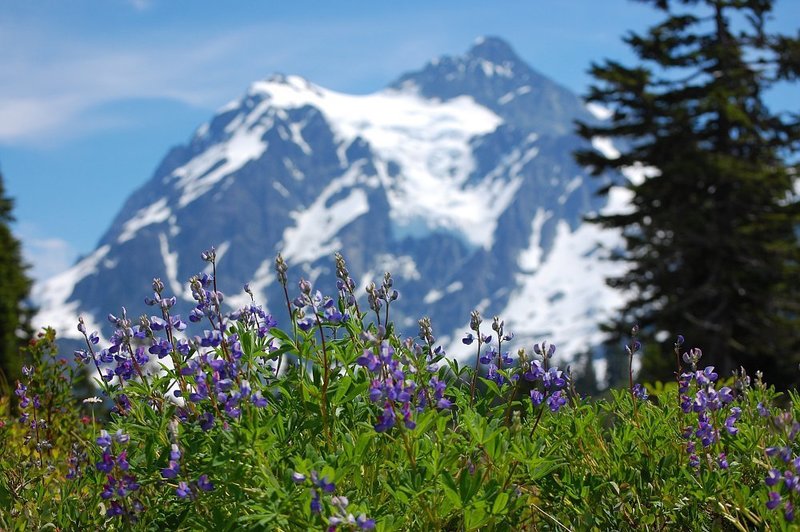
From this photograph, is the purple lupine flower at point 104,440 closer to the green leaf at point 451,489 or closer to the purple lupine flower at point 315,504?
the purple lupine flower at point 315,504

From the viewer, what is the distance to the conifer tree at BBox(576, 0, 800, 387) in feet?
78.6

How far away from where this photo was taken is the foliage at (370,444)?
2.98m

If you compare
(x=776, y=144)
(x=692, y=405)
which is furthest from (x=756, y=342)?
(x=692, y=405)

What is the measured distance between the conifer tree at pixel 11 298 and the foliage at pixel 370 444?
823 inches

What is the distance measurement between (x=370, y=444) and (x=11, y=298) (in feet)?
114

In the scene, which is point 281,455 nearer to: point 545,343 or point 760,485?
point 545,343

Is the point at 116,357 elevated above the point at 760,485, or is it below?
above

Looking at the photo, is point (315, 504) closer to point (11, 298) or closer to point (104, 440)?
point (104, 440)

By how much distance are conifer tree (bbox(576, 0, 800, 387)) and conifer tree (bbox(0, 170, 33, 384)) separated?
1875 cm

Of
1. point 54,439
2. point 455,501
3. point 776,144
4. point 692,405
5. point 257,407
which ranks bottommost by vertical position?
point 776,144

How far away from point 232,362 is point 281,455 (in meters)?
0.41

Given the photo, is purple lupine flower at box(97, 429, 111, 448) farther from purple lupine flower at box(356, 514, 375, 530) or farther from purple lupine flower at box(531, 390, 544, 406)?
purple lupine flower at box(531, 390, 544, 406)

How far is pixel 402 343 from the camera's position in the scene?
3.75m

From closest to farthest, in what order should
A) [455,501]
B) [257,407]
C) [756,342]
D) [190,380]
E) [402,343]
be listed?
[455,501] → [257,407] → [190,380] → [402,343] → [756,342]
